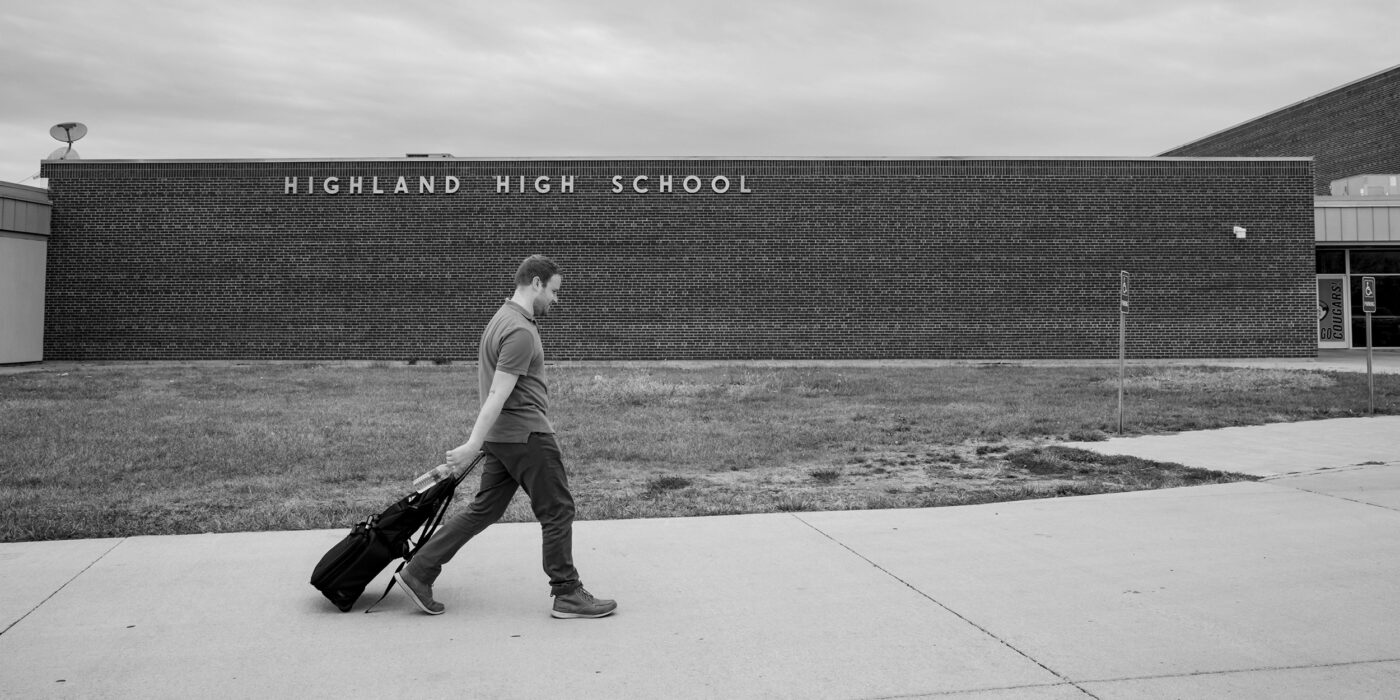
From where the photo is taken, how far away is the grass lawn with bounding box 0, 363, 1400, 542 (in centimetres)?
827

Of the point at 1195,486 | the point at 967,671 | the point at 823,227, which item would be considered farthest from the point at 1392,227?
the point at 967,671

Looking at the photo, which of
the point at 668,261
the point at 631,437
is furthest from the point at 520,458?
the point at 668,261

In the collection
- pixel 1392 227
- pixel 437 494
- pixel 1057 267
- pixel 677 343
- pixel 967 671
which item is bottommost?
pixel 967 671

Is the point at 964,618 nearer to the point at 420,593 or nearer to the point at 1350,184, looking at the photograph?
the point at 420,593

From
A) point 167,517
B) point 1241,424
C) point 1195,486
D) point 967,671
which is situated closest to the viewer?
point 967,671

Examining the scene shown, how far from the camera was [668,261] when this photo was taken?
2638 centimetres

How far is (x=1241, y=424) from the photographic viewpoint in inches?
521

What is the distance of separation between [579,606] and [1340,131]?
4486cm

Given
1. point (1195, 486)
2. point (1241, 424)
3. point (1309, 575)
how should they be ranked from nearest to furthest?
point (1309, 575) < point (1195, 486) < point (1241, 424)

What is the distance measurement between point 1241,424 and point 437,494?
11394mm

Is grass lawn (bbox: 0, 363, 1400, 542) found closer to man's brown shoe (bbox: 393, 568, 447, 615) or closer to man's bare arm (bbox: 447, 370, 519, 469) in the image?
man's brown shoe (bbox: 393, 568, 447, 615)

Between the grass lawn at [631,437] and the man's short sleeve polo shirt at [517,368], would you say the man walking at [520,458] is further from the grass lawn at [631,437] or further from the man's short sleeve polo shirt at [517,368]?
the grass lawn at [631,437]

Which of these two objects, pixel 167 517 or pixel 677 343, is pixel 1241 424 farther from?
pixel 677 343

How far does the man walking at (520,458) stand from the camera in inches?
195
